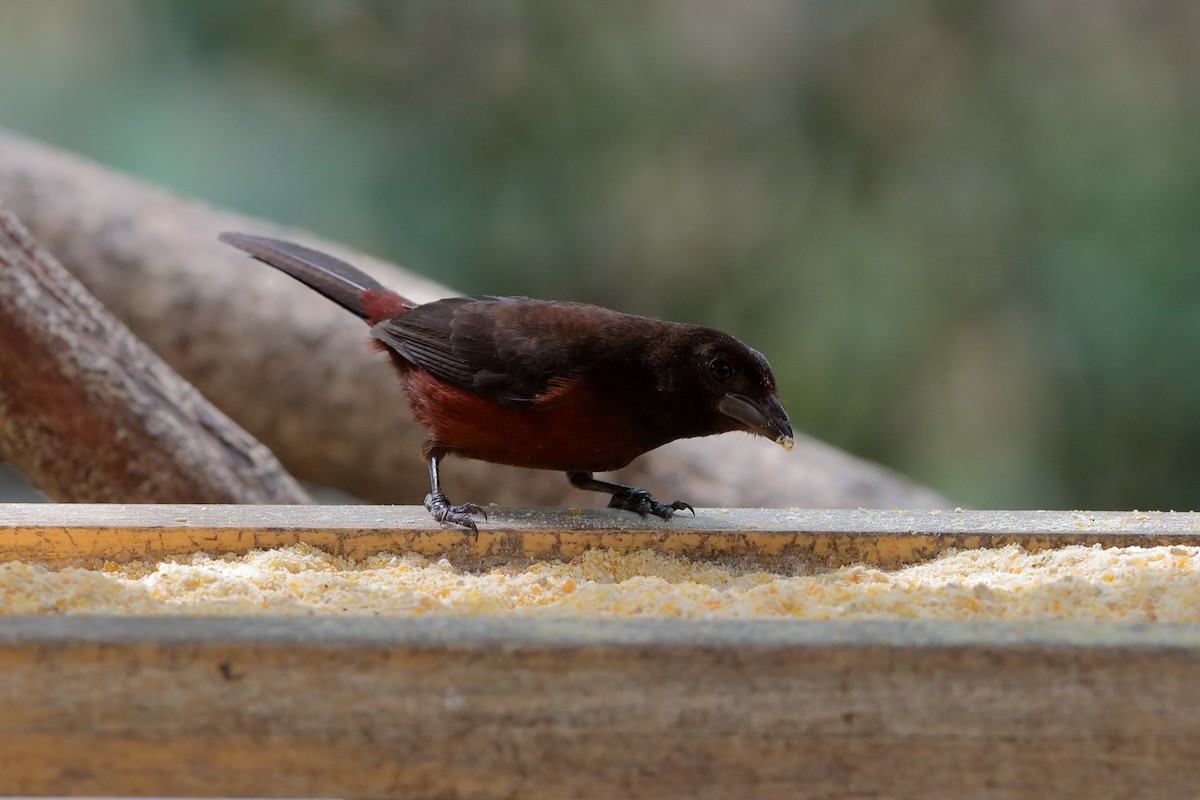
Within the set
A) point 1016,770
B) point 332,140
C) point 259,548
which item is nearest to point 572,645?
point 1016,770

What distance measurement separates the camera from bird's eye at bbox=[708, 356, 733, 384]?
3.07 metres

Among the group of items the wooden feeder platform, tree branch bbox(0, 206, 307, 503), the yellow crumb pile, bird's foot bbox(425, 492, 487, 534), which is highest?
tree branch bbox(0, 206, 307, 503)

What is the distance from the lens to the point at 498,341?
3.44m

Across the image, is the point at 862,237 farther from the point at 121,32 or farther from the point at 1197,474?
the point at 121,32

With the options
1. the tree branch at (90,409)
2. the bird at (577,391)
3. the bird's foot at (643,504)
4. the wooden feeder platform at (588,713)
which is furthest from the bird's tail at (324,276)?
the wooden feeder platform at (588,713)

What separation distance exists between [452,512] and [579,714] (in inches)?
49.6

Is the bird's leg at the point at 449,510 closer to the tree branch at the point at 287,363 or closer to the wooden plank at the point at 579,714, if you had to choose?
the wooden plank at the point at 579,714

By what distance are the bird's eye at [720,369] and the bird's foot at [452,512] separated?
2.13 feet

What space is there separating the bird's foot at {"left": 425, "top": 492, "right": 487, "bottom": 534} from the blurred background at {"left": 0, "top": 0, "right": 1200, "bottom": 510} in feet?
16.0

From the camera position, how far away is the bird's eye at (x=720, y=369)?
3074 millimetres

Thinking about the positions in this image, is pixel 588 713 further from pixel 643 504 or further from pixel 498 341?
pixel 498 341

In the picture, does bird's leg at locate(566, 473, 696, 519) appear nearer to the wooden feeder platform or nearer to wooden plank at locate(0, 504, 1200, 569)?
wooden plank at locate(0, 504, 1200, 569)

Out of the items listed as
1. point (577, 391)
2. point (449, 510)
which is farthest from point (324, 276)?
point (449, 510)

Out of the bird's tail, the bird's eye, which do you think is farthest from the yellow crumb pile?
the bird's tail
